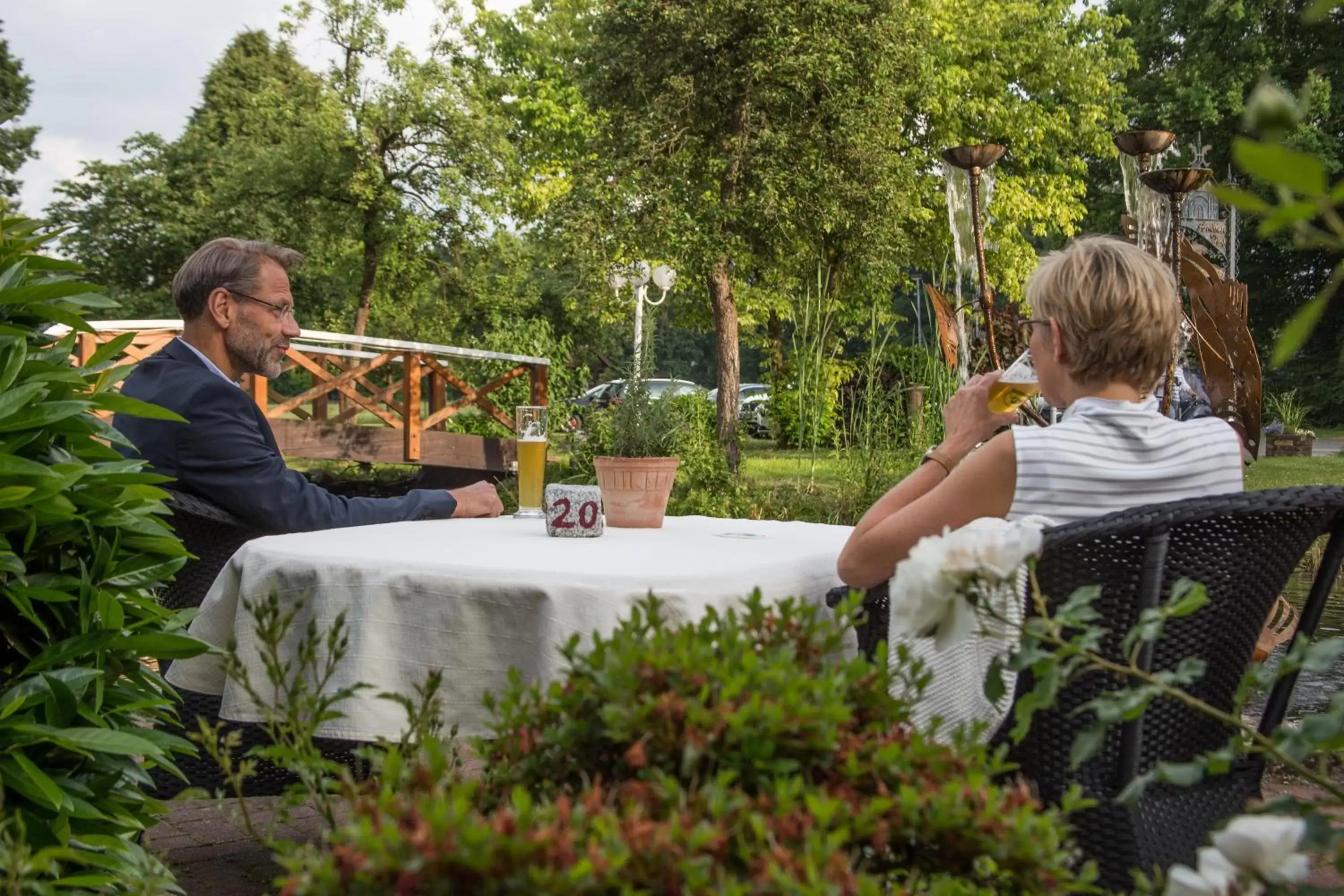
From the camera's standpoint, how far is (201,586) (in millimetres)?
2801

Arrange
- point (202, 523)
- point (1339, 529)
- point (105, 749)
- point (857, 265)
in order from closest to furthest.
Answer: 1. point (105, 749)
2. point (1339, 529)
3. point (202, 523)
4. point (857, 265)

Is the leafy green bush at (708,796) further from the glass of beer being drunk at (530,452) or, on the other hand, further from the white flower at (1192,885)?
the glass of beer being drunk at (530,452)

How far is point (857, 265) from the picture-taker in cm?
2044

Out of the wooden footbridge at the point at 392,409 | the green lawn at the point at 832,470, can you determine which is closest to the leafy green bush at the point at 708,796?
the green lawn at the point at 832,470

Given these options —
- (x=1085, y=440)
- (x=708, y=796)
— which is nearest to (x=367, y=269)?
(x=1085, y=440)

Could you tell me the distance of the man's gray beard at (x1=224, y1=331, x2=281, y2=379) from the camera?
Result: 11.1ft

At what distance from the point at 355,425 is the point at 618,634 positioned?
14770 millimetres

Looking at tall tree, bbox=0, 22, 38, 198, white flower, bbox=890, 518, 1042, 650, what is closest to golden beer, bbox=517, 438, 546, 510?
white flower, bbox=890, 518, 1042, 650

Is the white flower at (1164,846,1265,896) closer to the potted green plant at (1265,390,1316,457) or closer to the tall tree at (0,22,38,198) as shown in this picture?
the potted green plant at (1265,390,1316,457)

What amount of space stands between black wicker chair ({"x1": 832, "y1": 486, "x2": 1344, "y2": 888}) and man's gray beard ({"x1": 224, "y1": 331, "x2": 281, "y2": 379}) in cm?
193

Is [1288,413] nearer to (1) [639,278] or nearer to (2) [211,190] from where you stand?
(1) [639,278]

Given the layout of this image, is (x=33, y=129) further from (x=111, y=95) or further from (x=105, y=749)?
(x=105, y=749)

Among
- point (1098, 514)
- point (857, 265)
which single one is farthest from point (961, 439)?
point (857, 265)

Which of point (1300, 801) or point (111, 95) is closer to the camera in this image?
point (1300, 801)
